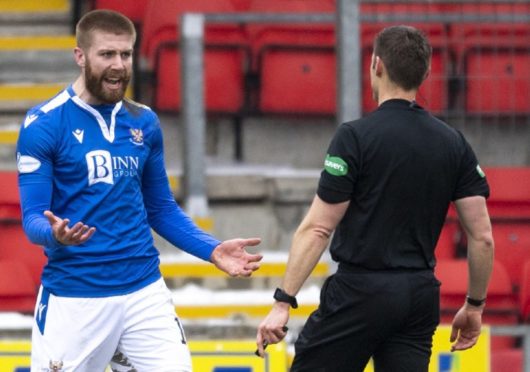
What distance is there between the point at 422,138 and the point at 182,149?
3.59 metres

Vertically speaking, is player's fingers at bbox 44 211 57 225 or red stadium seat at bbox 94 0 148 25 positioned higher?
red stadium seat at bbox 94 0 148 25

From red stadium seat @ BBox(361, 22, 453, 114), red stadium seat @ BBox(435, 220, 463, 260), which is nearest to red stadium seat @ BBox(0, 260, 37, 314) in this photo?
red stadium seat @ BBox(361, 22, 453, 114)

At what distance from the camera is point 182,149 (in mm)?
8055

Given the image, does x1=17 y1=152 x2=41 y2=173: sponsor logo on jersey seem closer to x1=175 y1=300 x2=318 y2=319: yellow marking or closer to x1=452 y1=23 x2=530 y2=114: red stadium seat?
x1=175 y1=300 x2=318 y2=319: yellow marking

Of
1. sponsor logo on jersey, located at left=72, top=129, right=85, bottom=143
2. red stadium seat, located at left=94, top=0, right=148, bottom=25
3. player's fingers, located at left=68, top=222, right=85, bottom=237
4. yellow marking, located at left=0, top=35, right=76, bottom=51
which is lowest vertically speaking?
player's fingers, located at left=68, top=222, right=85, bottom=237

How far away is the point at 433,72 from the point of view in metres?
8.26

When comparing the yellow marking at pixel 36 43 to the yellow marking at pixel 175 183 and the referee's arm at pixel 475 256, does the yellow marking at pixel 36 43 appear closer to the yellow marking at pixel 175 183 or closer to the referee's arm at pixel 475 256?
the yellow marking at pixel 175 183

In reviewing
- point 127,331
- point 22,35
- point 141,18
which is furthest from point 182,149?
point 127,331

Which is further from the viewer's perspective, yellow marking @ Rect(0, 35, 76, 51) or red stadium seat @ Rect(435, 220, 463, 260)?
yellow marking @ Rect(0, 35, 76, 51)

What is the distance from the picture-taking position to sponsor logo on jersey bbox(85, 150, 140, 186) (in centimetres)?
476

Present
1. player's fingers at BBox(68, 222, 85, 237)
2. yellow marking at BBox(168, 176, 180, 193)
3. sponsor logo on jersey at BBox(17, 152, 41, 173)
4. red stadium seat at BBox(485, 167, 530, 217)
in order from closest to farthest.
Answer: player's fingers at BBox(68, 222, 85, 237), sponsor logo on jersey at BBox(17, 152, 41, 173), red stadium seat at BBox(485, 167, 530, 217), yellow marking at BBox(168, 176, 180, 193)

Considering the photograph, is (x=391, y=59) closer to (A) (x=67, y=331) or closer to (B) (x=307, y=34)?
(A) (x=67, y=331)

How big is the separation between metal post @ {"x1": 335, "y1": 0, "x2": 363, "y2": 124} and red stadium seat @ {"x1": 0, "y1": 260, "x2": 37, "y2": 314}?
1.98m

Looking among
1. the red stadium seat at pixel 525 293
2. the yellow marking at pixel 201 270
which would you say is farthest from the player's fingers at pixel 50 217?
the red stadium seat at pixel 525 293
